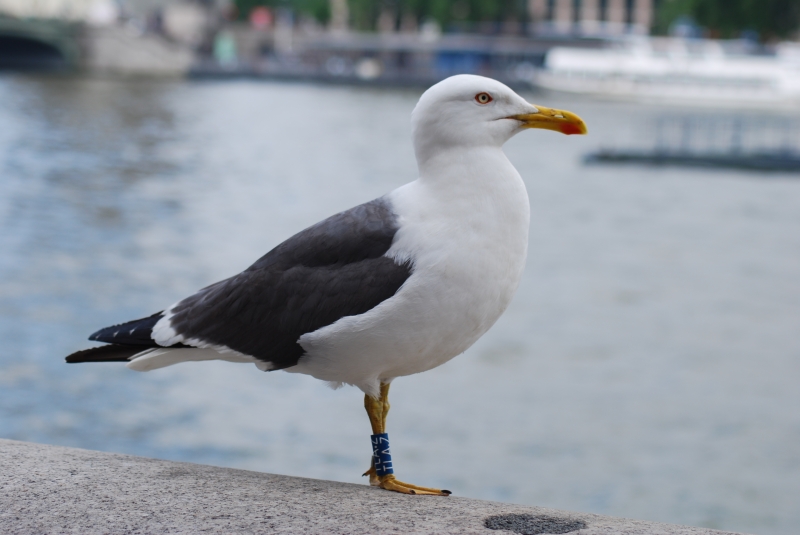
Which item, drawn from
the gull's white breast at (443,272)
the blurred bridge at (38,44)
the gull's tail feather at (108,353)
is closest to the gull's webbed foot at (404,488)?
the gull's white breast at (443,272)

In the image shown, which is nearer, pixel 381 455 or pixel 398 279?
pixel 398 279

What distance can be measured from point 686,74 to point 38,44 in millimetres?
39842

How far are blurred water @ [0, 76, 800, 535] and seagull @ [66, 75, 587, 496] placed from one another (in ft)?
22.1

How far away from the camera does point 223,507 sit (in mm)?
2338

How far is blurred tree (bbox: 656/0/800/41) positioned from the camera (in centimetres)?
5172

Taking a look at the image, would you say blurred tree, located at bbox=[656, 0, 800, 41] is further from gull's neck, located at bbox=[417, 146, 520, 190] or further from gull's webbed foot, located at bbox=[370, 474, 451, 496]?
gull's webbed foot, located at bbox=[370, 474, 451, 496]

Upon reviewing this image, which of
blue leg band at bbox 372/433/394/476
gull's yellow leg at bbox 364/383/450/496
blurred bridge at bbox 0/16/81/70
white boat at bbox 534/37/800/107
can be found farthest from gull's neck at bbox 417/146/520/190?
blurred bridge at bbox 0/16/81/70

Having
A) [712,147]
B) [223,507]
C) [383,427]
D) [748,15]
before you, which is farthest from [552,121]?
[748,15]

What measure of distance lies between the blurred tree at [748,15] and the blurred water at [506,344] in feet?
87.2

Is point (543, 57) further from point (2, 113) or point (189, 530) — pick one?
point (189, 530)

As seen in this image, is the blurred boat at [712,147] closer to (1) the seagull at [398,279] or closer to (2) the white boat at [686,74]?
(2) the white boat at [686,74]

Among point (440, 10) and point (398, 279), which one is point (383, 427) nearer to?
point (398, 279)

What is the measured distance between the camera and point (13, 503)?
231 cm

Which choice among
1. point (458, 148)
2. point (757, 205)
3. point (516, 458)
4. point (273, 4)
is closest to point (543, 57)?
point (273, 4)
